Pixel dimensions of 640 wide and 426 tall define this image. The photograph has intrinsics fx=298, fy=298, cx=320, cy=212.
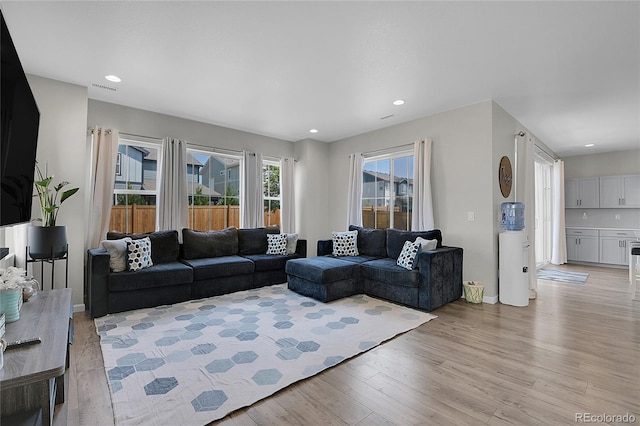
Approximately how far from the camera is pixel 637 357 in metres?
2.44

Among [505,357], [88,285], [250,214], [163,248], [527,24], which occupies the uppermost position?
[527,24]

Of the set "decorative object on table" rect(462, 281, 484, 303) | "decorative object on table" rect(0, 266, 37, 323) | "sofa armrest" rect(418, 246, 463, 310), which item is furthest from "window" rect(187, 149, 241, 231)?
"decorative object on table" rect(462, 281, 484, 303)

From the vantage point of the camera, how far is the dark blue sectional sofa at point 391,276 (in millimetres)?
3592

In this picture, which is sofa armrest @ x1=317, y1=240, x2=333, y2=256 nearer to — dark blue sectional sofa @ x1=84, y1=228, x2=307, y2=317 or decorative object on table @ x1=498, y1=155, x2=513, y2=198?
dark blue sectional sofa @ x1=84, y1=228, x2=307, y2=317

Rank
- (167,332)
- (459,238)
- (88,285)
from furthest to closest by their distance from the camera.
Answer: (459,238) < (88,285) < (167,332)

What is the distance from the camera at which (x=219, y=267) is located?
4.04 meters

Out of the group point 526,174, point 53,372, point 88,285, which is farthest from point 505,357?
point 88,285

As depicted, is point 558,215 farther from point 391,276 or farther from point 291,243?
point 291,243

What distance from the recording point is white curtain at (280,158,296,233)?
19.2ft

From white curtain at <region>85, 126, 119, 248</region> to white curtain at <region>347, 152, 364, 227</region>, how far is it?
373 cm

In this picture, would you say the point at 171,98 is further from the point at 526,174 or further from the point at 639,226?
the point at 639,226

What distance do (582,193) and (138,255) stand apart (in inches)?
357

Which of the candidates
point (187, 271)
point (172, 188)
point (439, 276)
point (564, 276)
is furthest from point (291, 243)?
point (564, 276)

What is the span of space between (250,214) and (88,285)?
2.51 meters
